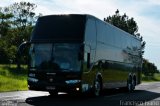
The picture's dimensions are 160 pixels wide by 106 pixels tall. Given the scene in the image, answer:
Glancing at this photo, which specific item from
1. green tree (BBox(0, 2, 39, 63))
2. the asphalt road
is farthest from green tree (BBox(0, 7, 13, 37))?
the asphalt road

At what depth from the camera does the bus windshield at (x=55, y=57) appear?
20.9 m

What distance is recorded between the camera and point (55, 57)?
21.1m

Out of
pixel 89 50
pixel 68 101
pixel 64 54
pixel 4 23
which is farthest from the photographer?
pixel 4 23

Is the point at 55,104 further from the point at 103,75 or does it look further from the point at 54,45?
the point at 103,75

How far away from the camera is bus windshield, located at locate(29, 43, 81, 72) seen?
20922 millimetres

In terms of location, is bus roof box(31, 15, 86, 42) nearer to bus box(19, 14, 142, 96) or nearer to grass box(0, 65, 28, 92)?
bus box(19, 14, 142, 96)

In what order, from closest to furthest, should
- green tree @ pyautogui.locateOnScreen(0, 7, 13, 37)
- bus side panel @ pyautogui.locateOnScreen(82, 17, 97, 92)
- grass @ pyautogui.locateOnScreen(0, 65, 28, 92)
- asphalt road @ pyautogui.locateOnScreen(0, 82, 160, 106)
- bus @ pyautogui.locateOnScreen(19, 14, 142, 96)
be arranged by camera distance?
asphalt road @ pyautogui.locateOnScreen(0, 82, 160, 106)
bus @ pyautogui.locateOnScreen(19, 14, 142, 96)
bus side panel @ pyautogui.locateOnScreen(82, 17, 97, 92)
grass @ pyautogui.locateOnScreen(0, 65, 28, 92)
green tree @ pyautogui.locateOnScreen(0, 7, 13, 37)

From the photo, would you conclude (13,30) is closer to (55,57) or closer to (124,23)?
(124,23)

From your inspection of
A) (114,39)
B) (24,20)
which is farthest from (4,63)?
(114,39)

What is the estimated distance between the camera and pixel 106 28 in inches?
982

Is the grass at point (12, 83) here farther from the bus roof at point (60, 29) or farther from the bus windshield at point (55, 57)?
the bus roof at point (60, 29)

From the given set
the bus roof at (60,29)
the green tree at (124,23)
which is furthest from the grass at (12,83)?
the green tree at (124,23)

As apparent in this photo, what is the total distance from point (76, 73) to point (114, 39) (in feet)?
21.0

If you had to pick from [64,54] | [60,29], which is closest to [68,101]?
[64,54]
